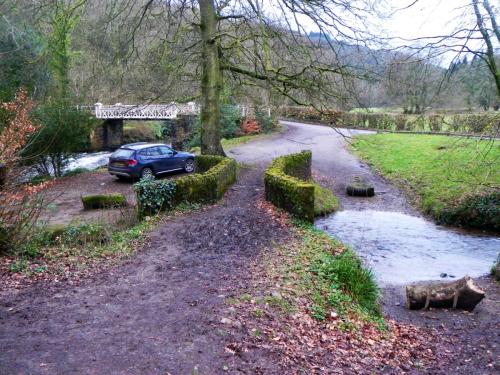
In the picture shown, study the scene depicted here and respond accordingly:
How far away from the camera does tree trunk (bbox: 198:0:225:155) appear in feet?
60.5

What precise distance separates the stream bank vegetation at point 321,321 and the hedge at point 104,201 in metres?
7.38

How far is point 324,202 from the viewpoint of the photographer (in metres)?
17.0

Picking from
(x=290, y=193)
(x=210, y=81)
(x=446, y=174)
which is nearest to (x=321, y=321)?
(x=290, y=193)

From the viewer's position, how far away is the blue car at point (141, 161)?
63.1ft

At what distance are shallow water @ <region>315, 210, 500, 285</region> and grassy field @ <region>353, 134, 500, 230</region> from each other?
95 centimetres

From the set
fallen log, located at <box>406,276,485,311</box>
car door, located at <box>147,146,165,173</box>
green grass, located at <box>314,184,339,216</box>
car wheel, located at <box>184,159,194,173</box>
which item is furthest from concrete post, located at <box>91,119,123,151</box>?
fallen log, located at <box>406,276,485,311</box>

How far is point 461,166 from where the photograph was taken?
66.6 ft

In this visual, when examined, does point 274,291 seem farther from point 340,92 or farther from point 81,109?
point 81,109

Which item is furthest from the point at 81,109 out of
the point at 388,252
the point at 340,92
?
the point at 388,252

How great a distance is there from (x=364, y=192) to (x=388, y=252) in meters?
6.84

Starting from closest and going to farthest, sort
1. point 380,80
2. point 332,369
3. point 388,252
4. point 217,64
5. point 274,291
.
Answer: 1. point 332,369
2. point 274,291
3. point 388,252
4. point 380,80
5. point 217,64

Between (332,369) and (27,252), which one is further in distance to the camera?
(27,252)

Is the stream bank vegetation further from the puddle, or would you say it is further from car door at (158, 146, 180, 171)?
the puddle

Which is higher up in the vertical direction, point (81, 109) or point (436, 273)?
point (81, 109)
